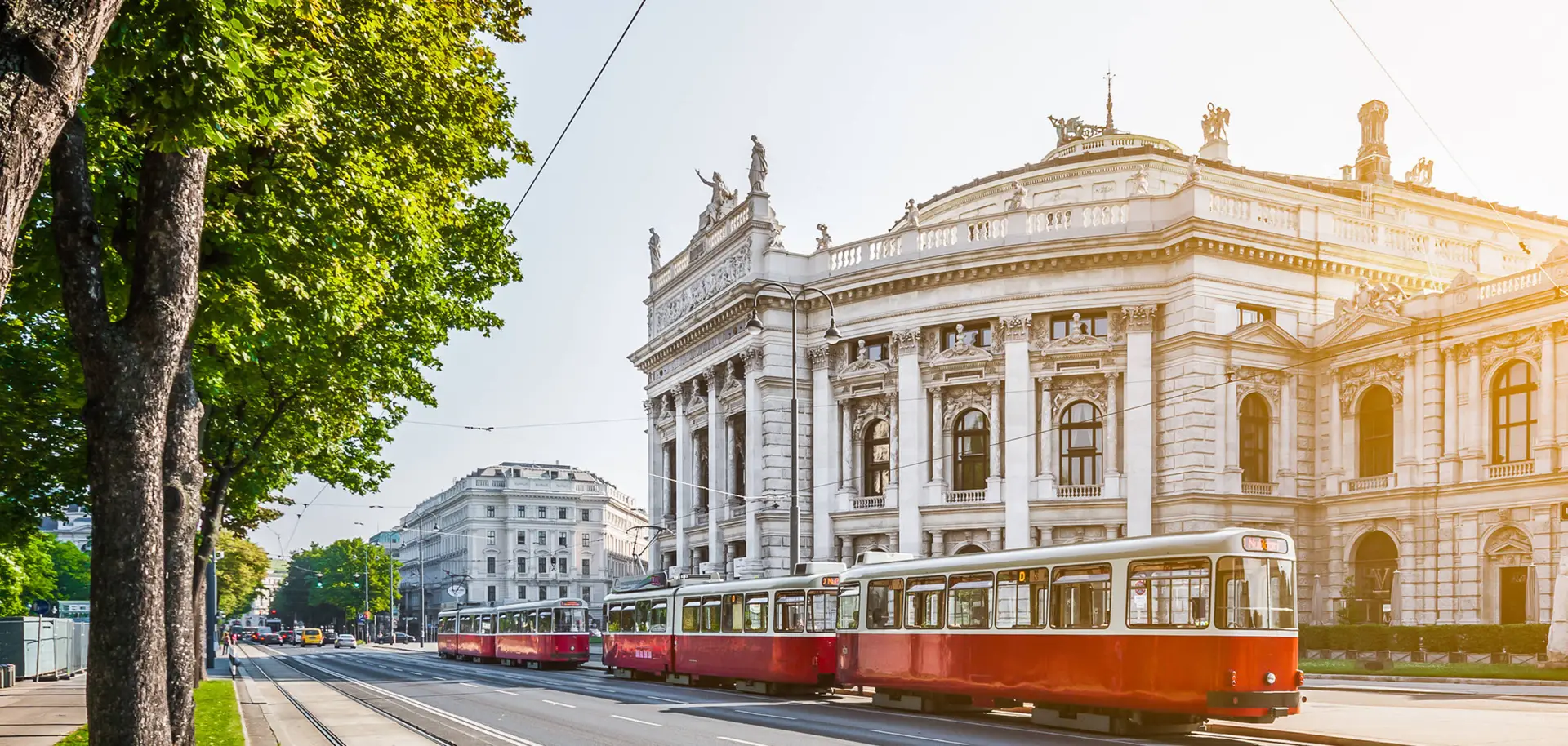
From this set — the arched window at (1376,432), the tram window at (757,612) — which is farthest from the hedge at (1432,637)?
the tram window at (757,612)

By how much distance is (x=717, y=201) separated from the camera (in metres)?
64.8

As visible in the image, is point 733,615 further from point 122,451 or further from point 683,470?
point 683,470

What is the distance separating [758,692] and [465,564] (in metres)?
102

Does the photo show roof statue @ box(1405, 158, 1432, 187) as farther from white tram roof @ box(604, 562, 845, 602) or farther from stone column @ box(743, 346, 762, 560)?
white tram roof @ box(604, 562, 845, 602)

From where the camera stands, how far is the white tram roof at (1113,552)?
1889cm

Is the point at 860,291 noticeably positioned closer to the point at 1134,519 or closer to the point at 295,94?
the point at 1134,519

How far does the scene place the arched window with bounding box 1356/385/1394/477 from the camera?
1706 inches

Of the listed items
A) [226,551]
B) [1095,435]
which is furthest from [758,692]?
[226,551]

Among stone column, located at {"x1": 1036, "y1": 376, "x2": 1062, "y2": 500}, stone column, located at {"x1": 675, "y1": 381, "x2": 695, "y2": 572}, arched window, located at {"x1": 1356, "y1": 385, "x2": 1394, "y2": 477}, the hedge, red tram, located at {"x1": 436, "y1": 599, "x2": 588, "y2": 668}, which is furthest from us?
stone column, located at {"x1": 675, "y1": 381, "x2": 695, "y2": 572}

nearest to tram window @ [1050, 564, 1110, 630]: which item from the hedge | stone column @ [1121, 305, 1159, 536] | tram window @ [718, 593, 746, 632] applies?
tram window @ [718, 593, 746, 632]

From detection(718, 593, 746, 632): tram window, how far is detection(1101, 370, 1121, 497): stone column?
58.7 feet

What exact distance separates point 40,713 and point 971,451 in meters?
33.0

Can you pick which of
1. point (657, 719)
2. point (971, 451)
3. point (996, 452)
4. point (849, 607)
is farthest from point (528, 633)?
point (657, 719)

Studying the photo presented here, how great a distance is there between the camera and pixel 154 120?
432 inches
